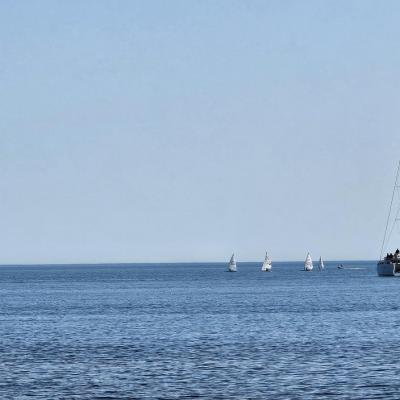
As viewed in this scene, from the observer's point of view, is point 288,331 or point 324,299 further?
point 324,299

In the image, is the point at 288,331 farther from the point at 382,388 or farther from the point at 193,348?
the point at 382,388

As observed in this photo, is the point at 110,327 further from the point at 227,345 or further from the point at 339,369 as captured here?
the point at 339,369

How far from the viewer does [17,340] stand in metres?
107

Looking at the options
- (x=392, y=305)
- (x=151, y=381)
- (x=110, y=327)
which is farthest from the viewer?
(x=392, y=305)

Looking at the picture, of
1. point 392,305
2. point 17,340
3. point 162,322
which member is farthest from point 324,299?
point 17,340

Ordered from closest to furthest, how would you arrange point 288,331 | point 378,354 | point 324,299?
point 378,354 < point 288,331 < point 324,299

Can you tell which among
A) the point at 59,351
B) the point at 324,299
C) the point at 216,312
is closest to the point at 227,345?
the point at 59,351

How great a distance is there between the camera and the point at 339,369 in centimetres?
7969

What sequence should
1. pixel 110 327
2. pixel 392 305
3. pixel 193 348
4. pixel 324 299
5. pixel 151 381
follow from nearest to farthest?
pixel 151 381 → pixel 193 348 → pixel 110 327 → pixel 392 305 → pixel 324 299

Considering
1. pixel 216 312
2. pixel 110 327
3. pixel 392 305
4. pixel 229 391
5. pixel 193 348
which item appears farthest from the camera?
pixel 392 305

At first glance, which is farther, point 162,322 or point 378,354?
point 162,322

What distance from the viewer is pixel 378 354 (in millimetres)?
89188

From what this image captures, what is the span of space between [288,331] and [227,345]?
18.1 meters

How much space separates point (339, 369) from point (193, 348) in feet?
63.1
